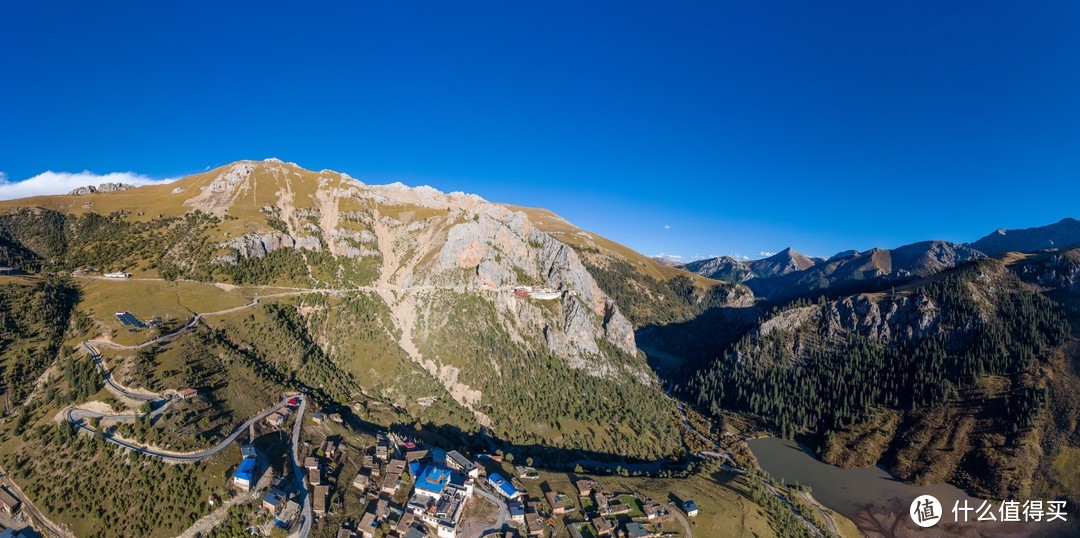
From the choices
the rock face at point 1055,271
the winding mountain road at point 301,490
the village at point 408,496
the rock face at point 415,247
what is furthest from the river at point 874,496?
the rock face at point 1055,271

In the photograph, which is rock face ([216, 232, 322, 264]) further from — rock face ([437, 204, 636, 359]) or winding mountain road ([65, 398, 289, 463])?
winding mountain road ([65, 398, 289, 463])

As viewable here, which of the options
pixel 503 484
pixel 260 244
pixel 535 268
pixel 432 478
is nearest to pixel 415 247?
pixel 260 244

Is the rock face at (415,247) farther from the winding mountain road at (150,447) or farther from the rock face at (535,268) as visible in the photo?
the winding mountain road at (150,447)

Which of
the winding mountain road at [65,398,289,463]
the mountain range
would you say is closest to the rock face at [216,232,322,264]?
the mountain range

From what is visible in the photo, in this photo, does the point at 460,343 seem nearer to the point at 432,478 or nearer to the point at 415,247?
the point at 415,247

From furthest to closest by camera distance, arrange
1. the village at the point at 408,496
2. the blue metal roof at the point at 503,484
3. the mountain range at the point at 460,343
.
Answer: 1. the mountain range at the point at 460,343
2. the blue metal roof at the point at 503,484
3. the village at the point at 408,496

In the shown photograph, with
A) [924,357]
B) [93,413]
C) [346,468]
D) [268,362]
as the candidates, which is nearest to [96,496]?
[93,413]
